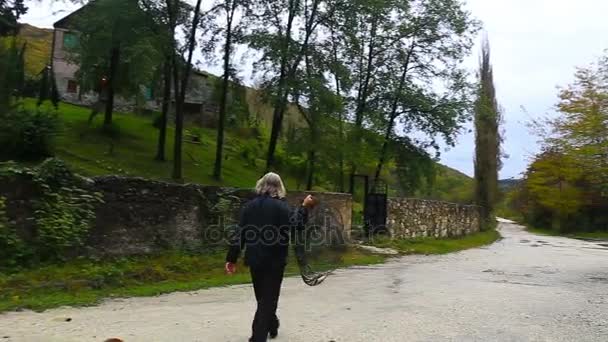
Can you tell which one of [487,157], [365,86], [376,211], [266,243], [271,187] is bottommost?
[376,211]

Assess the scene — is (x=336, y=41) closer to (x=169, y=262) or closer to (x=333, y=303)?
(x=169, y=262)

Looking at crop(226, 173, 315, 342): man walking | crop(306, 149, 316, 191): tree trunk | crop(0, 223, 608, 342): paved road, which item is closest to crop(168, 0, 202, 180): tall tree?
crop(306, 149, 316, 191): tree trunk

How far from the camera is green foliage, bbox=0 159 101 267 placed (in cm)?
1063

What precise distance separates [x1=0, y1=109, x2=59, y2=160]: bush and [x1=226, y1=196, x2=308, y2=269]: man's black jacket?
17.1 meters

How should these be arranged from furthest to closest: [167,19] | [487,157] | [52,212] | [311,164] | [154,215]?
[487,157] → [311,164] → [167,19] → [154,215] → [52,212]

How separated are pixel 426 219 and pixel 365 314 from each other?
1946cm

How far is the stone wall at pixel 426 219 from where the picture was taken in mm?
23766

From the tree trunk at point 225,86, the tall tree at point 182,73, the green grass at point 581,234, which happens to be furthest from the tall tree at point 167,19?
the green grass at point 581,234

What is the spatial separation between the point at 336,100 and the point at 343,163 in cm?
329

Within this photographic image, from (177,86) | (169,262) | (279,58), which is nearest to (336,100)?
(279,58)

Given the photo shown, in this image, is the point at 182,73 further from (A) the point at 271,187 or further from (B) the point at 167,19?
(A) the point at 271,187

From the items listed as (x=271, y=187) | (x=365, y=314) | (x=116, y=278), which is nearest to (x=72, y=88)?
(x=116, y=278)

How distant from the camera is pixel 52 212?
1110 centimetres

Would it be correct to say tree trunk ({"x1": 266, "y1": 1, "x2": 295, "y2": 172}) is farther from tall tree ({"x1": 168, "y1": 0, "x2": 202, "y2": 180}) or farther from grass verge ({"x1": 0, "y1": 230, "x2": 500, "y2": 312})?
grass verge ({"x1": 0, "y1": 230, "x2": 500, "y2": 312})
